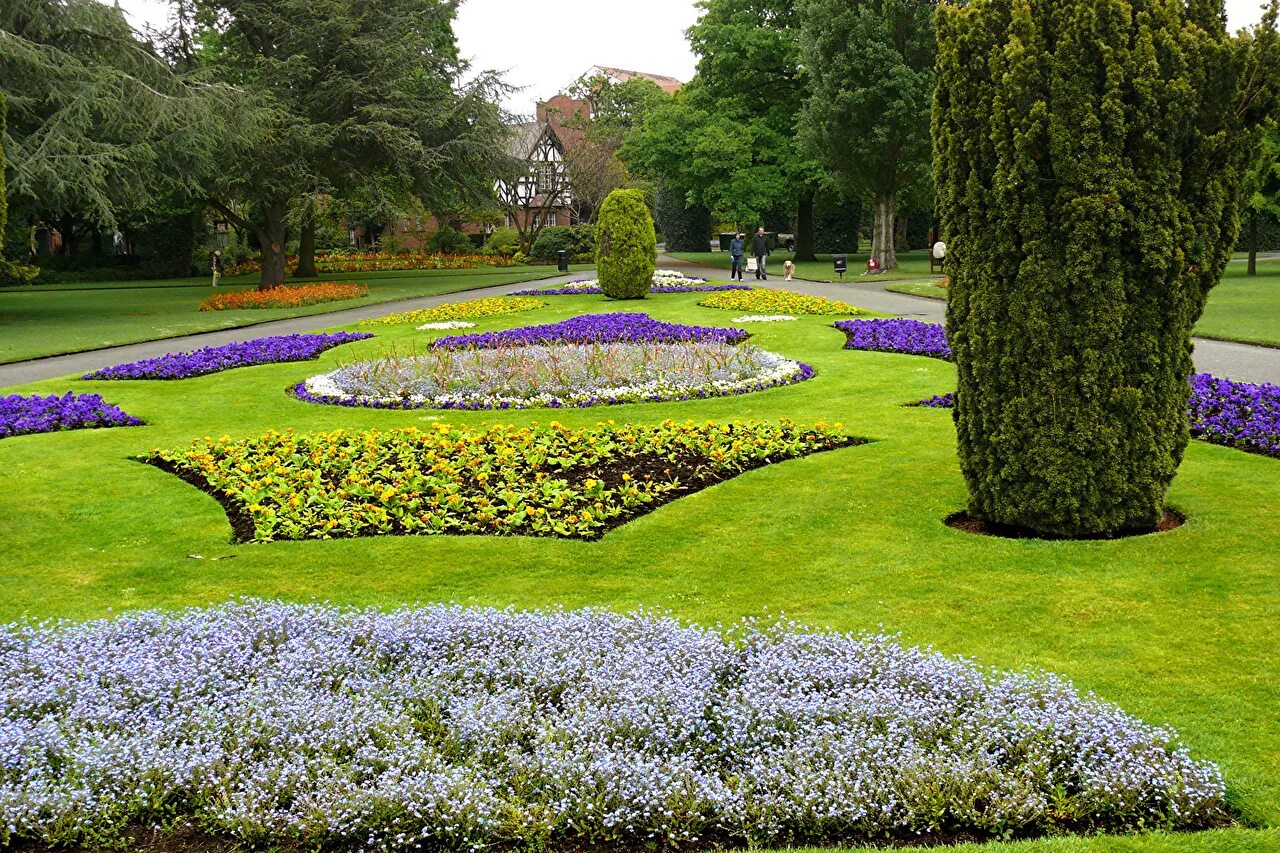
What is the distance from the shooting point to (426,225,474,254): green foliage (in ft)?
203

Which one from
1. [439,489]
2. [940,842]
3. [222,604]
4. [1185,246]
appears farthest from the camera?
[439,489]

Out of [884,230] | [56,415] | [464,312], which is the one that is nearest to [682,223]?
[884,230]

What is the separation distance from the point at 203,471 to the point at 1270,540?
783 centimetres

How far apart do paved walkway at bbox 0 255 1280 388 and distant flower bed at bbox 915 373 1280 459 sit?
2172 millimetres

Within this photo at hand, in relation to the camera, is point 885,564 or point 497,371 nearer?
point 885,564

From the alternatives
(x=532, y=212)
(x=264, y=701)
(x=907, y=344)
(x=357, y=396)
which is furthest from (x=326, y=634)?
(x=532, y=212)

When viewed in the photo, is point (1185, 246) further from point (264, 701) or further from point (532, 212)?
point (532, 212)

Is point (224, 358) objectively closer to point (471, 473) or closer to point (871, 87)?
point (471, 473)

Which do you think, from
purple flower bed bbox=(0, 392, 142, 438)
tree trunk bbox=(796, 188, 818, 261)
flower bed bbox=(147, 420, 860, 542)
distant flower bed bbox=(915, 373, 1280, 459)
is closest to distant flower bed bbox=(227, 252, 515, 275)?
tree trunk bbox=(796, 188, 818, 261)

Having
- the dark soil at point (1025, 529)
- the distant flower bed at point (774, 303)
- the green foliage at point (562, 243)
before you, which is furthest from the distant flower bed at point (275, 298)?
the green foliage at point (562, 243)

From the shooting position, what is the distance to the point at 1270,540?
6410 mm

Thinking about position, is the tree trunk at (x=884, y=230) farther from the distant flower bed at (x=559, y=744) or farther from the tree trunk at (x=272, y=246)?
the distant flower bed at (x=559, y=744)

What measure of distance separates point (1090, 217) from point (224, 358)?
1360cm

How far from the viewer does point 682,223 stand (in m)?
67.4
